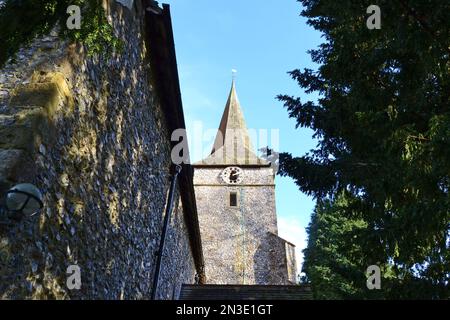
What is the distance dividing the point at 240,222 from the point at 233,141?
26.1ft

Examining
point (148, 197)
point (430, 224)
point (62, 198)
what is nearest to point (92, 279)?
point (62, 198)

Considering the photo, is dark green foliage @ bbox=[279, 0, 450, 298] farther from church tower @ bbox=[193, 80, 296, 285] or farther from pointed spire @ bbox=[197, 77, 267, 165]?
pointed spire @ bbox=[197, 77, 267, 165]

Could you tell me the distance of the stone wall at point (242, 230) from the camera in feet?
77.0

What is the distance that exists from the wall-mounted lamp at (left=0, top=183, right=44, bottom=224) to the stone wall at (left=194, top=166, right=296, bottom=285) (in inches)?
803

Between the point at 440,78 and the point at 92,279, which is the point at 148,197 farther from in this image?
the point at 440,78

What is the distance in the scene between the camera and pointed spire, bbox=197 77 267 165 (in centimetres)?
2849

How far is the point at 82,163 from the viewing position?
4.49 metres

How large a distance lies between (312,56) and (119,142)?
7225 millimetres

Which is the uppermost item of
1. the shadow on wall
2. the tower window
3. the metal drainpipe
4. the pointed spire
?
the pointed spire

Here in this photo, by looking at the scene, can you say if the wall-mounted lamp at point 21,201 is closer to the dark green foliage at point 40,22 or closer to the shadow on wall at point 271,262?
the dark green foliage at point 40,22

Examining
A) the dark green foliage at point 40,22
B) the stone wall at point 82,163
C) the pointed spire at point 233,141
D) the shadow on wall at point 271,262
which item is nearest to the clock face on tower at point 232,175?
the pointed spire at point 233,141

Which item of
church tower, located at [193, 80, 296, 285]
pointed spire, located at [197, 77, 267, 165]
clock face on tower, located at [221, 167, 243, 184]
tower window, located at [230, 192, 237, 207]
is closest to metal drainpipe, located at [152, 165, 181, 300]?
church tower, located at [193, 80, 296, 285]

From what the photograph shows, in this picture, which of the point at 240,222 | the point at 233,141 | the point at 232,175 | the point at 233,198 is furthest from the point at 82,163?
the point at 233,141

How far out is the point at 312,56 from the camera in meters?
11.4
